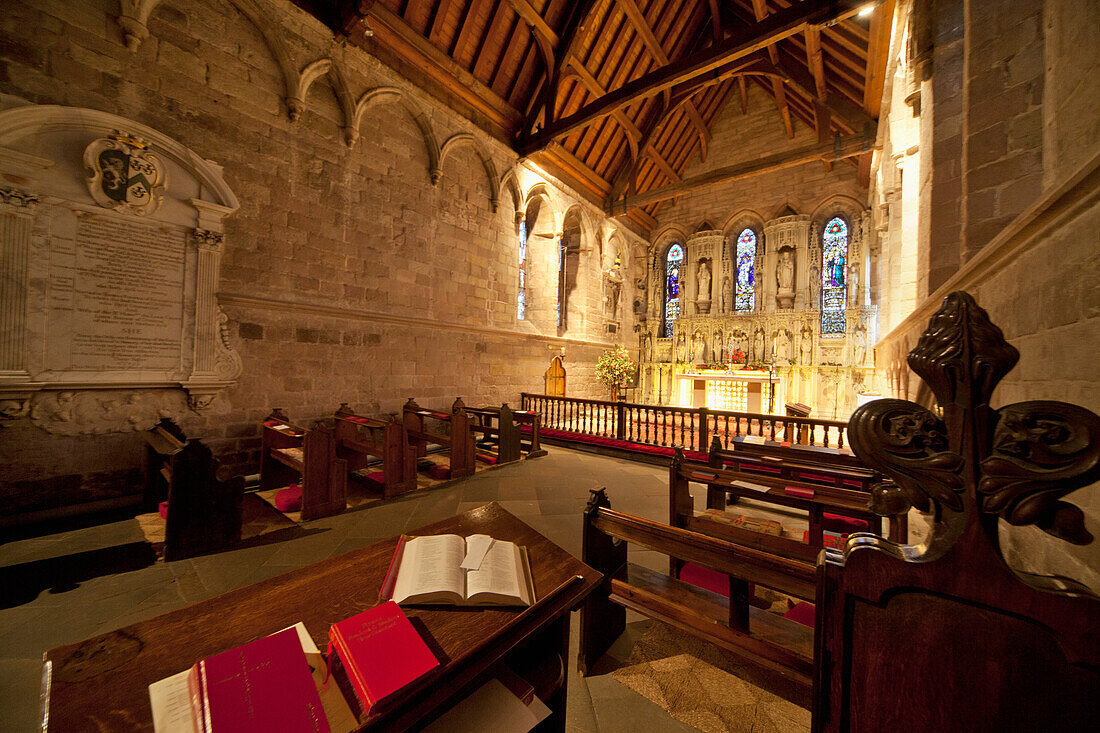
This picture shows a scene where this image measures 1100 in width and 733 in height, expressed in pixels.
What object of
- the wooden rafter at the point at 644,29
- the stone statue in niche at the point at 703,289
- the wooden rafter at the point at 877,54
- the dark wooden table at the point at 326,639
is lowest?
the dark wooden table at the point at 326,639

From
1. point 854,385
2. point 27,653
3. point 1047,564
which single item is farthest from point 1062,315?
point 854,385

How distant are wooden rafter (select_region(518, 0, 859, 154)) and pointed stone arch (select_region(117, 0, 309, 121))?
4354mm

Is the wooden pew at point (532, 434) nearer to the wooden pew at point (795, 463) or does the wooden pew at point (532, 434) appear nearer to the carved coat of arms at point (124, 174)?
the wooden pew at point (795, 463)

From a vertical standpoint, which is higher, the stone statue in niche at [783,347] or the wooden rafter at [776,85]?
the wooden rafter at [776,85]

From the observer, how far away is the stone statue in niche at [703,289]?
12305 mm

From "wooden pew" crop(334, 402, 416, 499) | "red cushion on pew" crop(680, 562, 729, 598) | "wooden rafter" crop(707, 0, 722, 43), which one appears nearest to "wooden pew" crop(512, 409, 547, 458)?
"wooden pew" crop(334, 402, 416, 499)

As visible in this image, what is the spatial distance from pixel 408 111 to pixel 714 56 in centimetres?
525

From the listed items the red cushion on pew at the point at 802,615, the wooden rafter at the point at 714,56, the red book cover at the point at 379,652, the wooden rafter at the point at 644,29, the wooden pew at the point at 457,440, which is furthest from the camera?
the wooden rafter at the point at 644,29

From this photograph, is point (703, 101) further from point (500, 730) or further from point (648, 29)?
point (500, 730)

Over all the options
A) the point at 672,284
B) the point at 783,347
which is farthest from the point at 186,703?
the point at 672,284

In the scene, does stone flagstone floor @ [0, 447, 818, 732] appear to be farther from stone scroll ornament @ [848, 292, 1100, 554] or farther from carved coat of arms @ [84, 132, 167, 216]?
carved coat of arms @ [84, 132, 167, 216]

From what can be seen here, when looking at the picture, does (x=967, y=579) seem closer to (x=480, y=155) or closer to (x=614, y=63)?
(x=480, y=155)

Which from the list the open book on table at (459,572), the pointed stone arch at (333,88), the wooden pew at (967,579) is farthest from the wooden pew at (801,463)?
the pointed stone arch at (333,88)

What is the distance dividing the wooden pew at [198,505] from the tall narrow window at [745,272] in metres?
12.7
